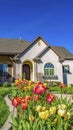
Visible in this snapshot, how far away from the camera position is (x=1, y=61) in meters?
27.2

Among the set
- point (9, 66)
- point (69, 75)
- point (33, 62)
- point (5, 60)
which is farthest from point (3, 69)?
point (69, 75)

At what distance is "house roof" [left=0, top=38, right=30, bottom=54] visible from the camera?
90.5 feet

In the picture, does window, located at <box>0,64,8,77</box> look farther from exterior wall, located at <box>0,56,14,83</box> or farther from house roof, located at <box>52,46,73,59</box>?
house roof, located at <box>52,46,73,59</box>

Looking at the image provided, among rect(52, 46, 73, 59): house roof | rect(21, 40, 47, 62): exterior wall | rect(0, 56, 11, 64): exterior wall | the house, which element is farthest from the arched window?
rect(0, 56, 11, 64): exterior wall

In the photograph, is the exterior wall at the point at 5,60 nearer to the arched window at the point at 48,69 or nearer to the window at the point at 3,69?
the window at the point at 3,69

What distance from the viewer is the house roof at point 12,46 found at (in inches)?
1086

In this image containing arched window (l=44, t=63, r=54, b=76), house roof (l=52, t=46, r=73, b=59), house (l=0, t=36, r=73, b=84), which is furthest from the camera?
house roof (l=52, t=46, r=73, b=59)

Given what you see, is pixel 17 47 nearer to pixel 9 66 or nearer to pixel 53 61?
pixel 9 66

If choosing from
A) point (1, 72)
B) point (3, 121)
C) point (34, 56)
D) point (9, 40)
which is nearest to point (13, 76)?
point (1, 72)

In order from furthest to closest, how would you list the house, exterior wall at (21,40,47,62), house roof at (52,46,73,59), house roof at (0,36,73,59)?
house roof at (52,46,73,59), house roof at (0,36,73,59), exterior wall at (21,40,47,62), the house

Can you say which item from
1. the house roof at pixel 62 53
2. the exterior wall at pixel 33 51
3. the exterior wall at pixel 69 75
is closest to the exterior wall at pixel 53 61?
the house roof at pixel 62 53

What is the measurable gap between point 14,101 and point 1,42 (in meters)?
26.2

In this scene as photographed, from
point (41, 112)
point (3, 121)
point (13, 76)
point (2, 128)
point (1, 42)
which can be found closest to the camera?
point (41, 112)

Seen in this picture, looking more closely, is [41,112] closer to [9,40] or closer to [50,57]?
[50,57]
